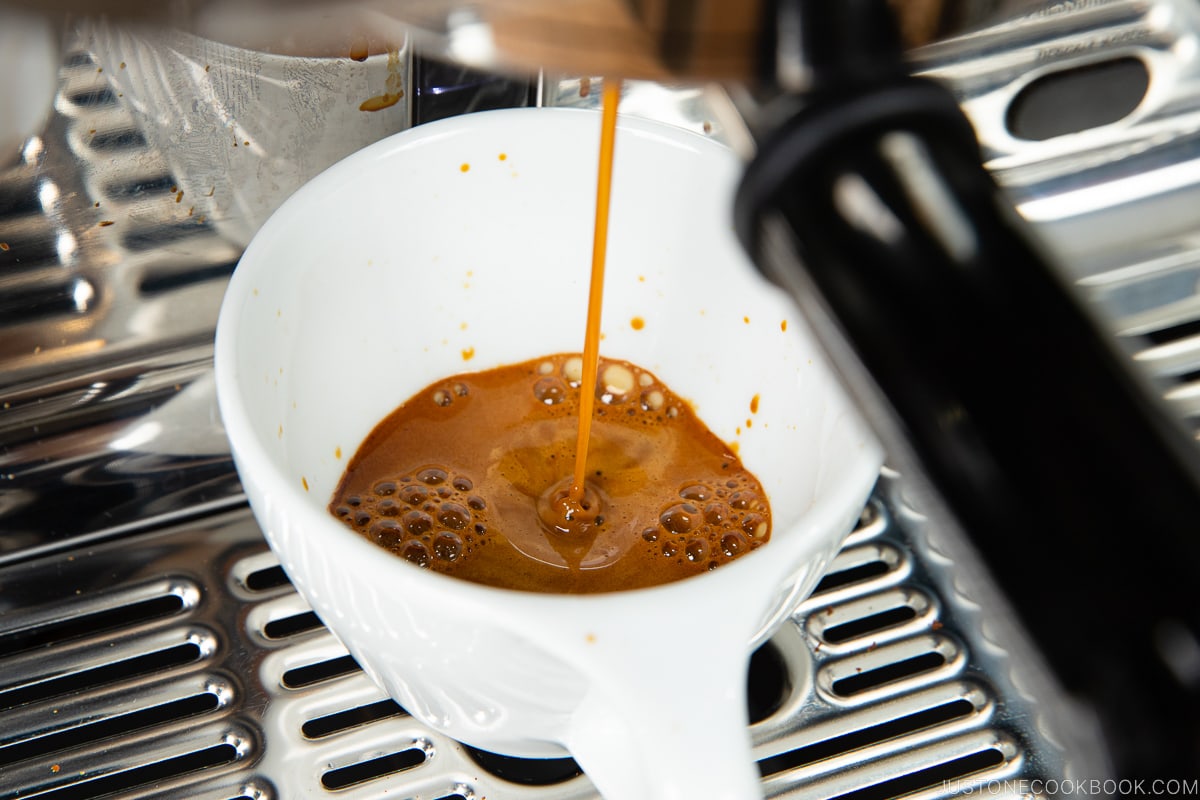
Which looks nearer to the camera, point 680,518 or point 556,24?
point 556,24

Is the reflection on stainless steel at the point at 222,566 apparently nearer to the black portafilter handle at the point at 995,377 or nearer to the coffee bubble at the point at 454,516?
the coffee bubble at the point at 454,516

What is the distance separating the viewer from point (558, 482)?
1.36ft

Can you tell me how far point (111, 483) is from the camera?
44cm

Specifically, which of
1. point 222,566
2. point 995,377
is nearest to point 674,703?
point 995,377

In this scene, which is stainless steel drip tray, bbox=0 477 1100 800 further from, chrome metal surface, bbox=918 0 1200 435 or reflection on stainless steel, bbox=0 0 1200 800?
chrome metal surface, bbox=918 0 1200 435

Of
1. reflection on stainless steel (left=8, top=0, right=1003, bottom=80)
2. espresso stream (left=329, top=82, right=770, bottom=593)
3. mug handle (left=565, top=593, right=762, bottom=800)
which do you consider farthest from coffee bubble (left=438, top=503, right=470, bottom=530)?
reflection on stainless steel (left=8, top=0, right=1003, bottom=80)

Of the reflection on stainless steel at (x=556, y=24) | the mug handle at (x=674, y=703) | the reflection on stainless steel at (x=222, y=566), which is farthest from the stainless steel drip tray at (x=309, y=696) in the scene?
the reflection on stainless steel at (x=556, y=24)

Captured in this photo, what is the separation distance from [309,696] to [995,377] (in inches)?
10.8

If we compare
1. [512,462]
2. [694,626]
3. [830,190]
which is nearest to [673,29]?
[830,190]

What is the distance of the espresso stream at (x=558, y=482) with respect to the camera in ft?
1.28

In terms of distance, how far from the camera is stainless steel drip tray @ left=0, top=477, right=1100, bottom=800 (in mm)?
372

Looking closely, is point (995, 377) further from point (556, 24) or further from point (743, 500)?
point (743, 500)

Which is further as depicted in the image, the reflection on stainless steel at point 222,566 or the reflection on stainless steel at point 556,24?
the reflection on stainless steel at point 222,566

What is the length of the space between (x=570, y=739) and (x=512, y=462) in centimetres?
13
